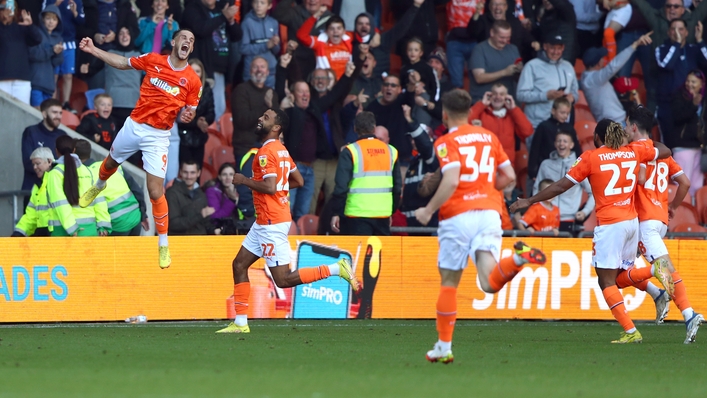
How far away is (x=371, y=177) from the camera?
15.5 metres

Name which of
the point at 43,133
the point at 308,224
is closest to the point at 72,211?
the point at 43,133

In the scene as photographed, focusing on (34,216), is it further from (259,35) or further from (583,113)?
(583,113)

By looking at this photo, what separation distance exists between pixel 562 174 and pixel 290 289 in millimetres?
4919

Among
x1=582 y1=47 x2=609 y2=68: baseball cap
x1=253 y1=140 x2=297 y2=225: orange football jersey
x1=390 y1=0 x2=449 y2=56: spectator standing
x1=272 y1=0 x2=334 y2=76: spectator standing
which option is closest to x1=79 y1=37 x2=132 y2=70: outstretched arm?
x1=253 y1=140 x2=297 y2=225: orange football jersey

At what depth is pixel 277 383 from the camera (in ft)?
26.2

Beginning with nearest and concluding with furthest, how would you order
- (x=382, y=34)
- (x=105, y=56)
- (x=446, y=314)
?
1. (x=446, y=314)
2. (x=105, y=56)
3. (x=382, y=34)

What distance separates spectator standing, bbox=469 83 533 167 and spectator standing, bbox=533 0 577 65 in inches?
66.9

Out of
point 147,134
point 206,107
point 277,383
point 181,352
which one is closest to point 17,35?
point 206,107

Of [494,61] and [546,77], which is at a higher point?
[494,61]

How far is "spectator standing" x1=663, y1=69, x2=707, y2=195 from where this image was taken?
19141 mm

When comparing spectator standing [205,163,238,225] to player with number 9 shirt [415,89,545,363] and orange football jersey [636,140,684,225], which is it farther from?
player with number 9 shirt [415,89,545,363]

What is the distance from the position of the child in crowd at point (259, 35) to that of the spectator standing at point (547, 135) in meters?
4.49

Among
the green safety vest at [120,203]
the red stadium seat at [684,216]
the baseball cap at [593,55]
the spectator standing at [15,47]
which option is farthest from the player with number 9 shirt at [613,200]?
the spectator standing at [15,47]

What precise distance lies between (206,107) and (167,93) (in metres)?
5.11
